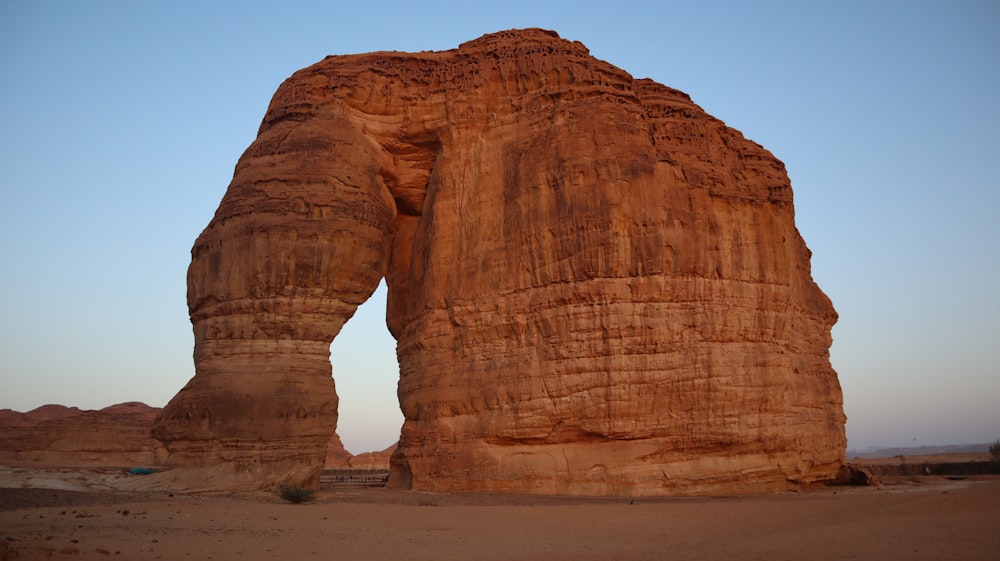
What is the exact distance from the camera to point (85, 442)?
44156 mm

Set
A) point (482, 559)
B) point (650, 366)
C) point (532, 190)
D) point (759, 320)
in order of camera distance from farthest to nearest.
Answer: point (532, 190) → point (759, 320) → point (650, 366) → point (482, 559)

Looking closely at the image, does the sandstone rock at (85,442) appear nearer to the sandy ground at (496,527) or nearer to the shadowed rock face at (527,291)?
the shadowed rock face at (527,291)

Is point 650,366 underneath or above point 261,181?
underneath

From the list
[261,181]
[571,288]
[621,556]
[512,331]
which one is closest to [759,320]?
[571,288]

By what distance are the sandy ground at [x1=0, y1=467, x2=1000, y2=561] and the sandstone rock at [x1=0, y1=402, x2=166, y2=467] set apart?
30270 mm

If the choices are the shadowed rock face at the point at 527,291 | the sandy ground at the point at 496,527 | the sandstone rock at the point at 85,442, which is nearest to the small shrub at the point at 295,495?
the sandy ground at the point at 496,527

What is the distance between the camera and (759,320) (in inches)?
758

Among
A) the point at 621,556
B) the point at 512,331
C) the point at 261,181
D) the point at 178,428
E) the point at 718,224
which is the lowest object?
the point at 621,556

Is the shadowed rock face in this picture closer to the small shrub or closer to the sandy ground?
the sandy ground

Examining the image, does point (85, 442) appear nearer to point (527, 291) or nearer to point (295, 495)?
point (295, 495)

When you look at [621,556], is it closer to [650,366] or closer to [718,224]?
[650,366]

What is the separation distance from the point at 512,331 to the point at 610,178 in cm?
461

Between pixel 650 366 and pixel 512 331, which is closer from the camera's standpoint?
pixel 650 366

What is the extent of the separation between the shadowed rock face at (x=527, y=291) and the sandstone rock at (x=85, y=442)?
27.8 meters
